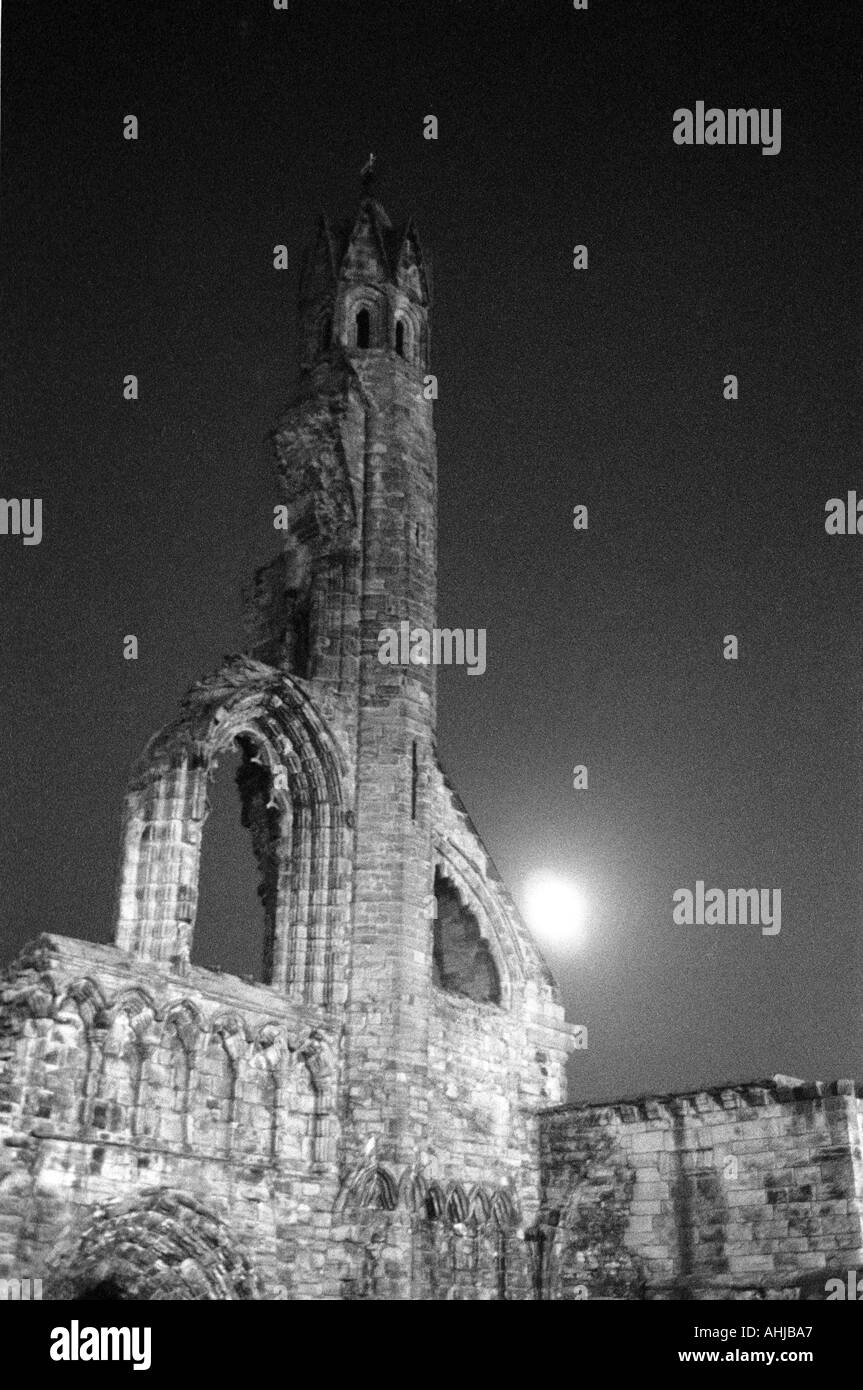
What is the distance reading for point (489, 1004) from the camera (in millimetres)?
23219

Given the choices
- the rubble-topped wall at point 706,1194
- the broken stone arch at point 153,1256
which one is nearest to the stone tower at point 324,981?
the broken stone arch at point 153,1256

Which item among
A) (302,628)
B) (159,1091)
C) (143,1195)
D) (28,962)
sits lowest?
(143,1195)

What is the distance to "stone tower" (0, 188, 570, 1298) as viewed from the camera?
17234 millimetres

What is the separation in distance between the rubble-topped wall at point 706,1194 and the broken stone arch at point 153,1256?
548cm

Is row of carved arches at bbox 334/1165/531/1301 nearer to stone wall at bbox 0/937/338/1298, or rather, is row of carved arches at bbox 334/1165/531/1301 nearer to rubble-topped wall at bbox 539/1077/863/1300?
stone wall at bbox 0/937/338/1298

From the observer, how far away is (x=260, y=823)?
2219 cm

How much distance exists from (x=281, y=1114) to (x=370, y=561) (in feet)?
26.5

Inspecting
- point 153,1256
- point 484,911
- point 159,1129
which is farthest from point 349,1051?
point 484,911

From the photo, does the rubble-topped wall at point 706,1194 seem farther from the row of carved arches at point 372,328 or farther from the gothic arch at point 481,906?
the row of carved arches at point 372,328

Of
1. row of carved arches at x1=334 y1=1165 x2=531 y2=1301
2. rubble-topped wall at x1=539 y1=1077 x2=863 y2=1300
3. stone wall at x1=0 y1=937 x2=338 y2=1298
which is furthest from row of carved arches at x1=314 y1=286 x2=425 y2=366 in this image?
row of carved arches at x1=334 y1=1165 x2=531 y2=1301

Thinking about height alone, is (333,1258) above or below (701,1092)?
below

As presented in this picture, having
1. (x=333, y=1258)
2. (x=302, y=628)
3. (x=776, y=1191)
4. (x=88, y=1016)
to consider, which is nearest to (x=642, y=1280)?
(x=776, y=1191)
